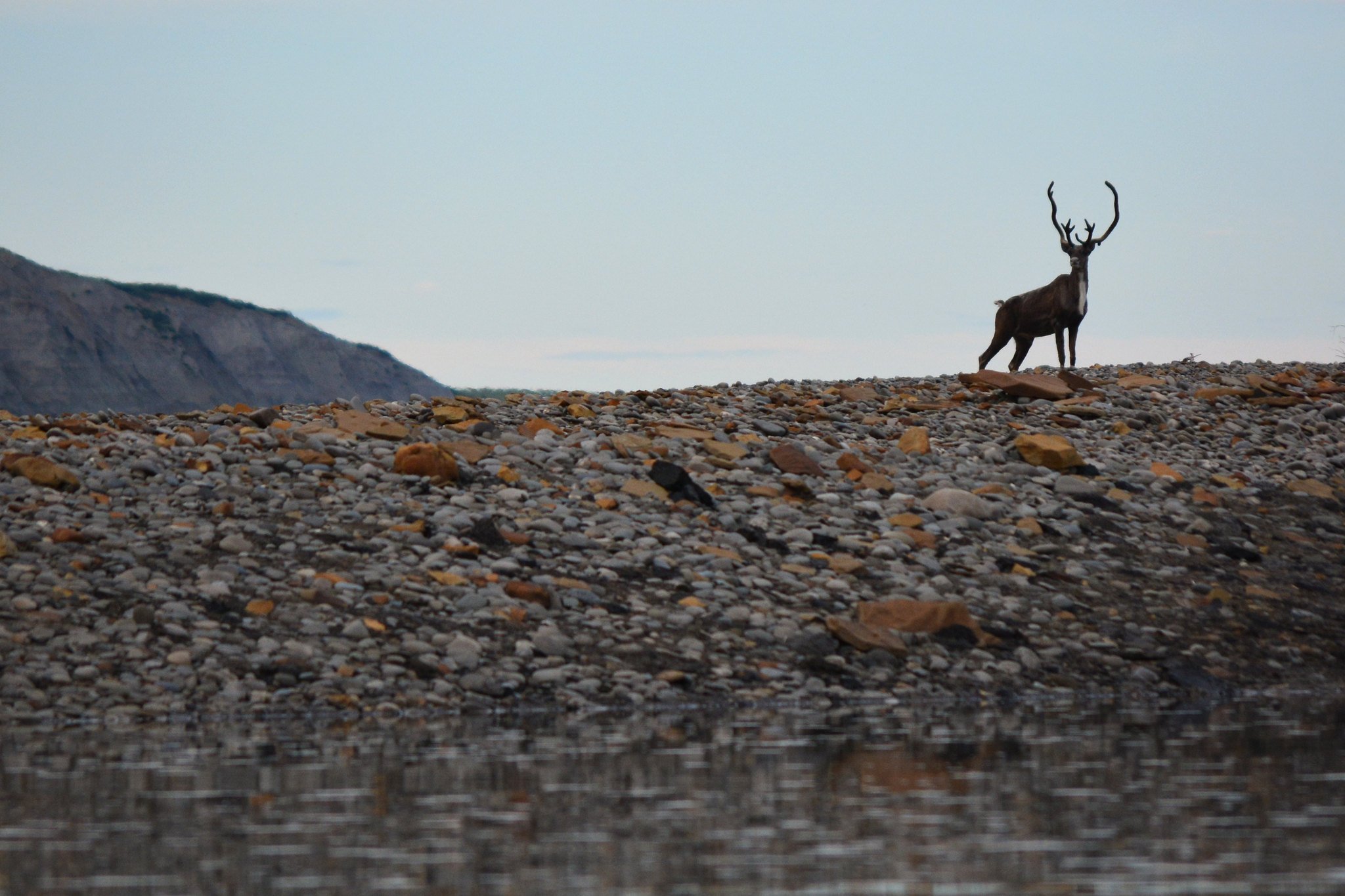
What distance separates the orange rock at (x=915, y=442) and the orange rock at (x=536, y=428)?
135 inches

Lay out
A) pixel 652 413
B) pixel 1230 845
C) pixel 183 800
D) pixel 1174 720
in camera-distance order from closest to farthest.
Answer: pixel 1230 845
pixel 183 800
pixel 1174 720
pixel 652 413

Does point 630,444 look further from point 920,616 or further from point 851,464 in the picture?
point 920,616

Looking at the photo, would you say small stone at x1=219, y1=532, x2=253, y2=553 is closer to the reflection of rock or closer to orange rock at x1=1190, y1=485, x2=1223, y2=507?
the reflection of rock

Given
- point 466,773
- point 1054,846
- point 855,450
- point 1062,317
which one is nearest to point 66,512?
point 466,773

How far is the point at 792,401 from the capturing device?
57.2 ft

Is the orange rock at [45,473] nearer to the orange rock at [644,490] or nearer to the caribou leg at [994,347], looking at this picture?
the orange rock at [644,490]

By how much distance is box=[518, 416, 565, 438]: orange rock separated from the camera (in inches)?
597

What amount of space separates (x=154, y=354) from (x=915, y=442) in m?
58.3

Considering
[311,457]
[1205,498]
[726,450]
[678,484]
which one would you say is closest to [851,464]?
[726,450]

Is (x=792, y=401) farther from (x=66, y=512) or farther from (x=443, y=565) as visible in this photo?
(x=66, y=512)

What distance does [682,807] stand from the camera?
241 inches

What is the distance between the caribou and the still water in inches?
492

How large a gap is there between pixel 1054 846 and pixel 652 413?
453 inches

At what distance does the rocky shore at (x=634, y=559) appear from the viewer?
10.2 meters
